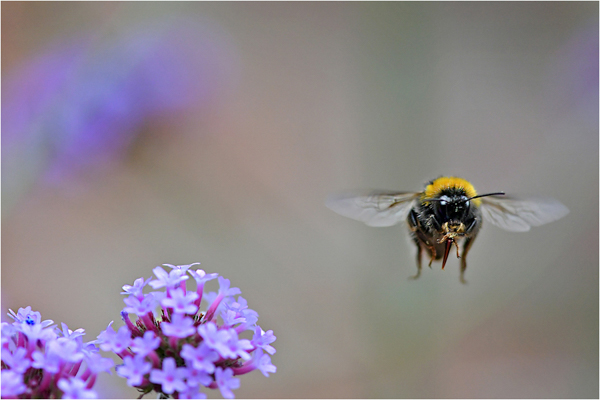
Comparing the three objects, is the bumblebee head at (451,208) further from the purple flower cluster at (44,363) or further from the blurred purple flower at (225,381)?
the purple flower cluster at (44,363)

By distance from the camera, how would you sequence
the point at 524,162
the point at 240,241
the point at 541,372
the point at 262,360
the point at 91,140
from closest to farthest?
the point at 262,360, the point at 91,140, the point at 240,241, the point at 541,372, the point at 524,162

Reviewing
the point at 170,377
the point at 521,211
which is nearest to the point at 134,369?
the point at 170,377

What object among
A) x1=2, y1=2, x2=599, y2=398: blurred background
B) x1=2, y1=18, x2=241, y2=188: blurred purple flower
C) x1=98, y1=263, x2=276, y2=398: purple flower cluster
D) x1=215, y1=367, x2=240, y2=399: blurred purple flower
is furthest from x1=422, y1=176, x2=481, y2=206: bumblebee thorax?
x1=2, y1=18, x2=241, y2=188: blurred purple flower

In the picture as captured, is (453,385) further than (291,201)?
No

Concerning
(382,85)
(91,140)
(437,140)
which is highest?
(382,85)

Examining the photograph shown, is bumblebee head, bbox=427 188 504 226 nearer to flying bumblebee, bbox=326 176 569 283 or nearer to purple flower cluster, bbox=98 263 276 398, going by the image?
flying bumblebee, bbox=326 176 569 283

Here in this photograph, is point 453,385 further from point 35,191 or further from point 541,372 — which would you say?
point 35,191

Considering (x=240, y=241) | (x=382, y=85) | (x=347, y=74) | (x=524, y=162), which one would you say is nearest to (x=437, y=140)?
(x=382, y=85)
